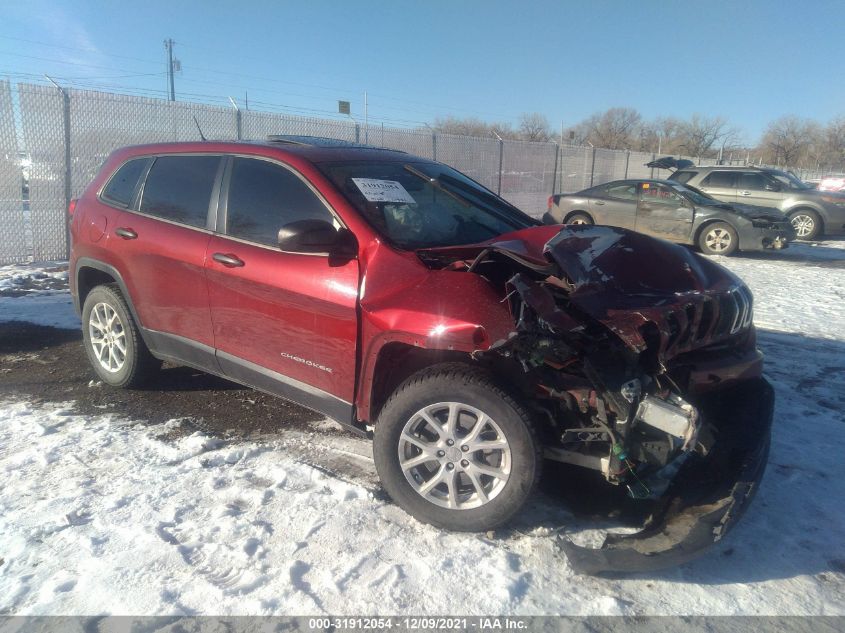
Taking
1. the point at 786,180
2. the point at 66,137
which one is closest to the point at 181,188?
the point at 66,137

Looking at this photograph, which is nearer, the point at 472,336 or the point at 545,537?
the point at 472,336

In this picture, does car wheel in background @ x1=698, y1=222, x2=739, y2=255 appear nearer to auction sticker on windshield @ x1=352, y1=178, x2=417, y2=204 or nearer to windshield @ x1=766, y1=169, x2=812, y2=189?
windshield @ x1=766, y1=169, x2=812, y2=189

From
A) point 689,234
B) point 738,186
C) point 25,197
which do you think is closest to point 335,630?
point 25,197

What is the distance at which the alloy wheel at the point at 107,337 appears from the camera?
442 centimetres

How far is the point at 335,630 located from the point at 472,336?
49.5 inches

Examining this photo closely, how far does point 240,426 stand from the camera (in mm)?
3955

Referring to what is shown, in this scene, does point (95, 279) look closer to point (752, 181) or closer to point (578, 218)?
point (578, 218)

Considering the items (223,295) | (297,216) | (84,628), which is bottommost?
(84,628)

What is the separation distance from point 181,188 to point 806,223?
612 inches

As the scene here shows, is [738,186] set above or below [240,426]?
above

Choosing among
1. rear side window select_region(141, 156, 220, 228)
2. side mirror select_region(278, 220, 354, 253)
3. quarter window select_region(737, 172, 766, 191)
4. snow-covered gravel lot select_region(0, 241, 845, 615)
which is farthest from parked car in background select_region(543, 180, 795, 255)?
side mirror select_region(278, 220, 354, 253)

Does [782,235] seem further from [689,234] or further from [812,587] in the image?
[812,587]

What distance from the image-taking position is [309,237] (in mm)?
3002

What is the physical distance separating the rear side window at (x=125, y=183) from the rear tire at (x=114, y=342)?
627 millimetres
